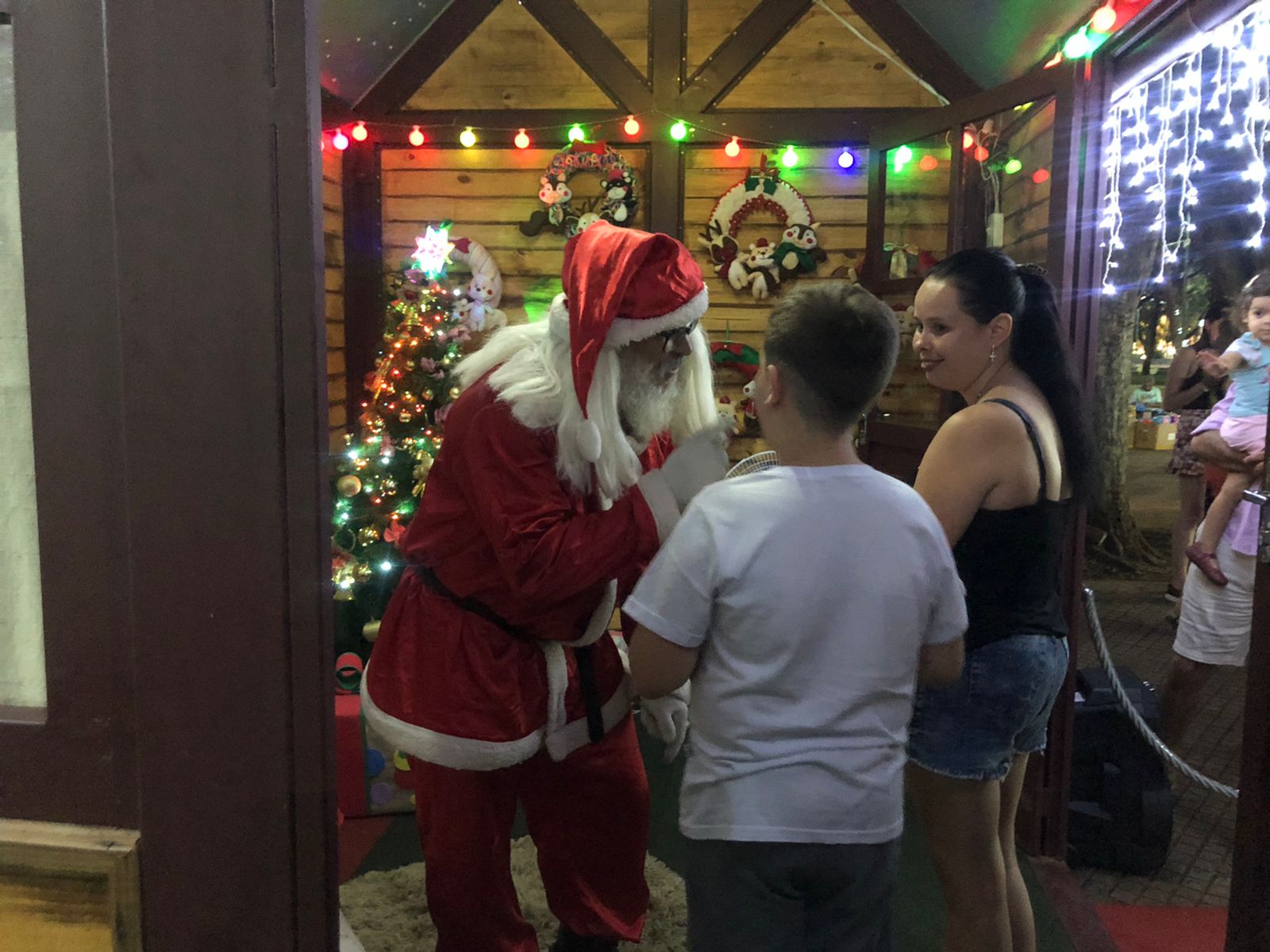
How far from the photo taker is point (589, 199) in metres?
4.59

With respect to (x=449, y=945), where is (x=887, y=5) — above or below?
above

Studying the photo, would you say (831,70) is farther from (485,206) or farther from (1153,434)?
(1153,434)

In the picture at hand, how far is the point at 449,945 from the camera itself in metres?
1.72

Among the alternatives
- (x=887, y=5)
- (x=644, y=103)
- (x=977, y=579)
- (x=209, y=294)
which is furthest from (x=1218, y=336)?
(x=209, y=294)

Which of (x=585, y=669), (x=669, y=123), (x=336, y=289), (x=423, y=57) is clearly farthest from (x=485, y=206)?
(x=585, y=669)

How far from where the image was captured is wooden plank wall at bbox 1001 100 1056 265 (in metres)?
2.88

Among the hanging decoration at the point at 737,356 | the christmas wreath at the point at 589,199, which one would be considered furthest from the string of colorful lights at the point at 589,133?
the hanging decoration at the point at 737,356

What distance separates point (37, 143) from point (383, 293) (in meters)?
3.98

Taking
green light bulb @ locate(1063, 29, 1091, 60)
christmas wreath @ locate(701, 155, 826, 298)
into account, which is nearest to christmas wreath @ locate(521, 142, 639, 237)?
christmas wreath @ locate(701, 155, 826, 298)

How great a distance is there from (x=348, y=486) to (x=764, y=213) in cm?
233

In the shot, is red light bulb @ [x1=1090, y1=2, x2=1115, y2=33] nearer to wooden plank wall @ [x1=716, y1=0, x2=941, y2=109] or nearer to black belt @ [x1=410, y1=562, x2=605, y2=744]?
black belt @ [x1=410, y1=562, x2=605, y2=744]

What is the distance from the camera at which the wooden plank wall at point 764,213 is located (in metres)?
4.51

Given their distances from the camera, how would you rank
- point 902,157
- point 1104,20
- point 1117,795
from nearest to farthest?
point 1104,20 → point 1117,795 → point 902,157

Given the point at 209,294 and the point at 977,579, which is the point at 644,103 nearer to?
the point at 977,579
